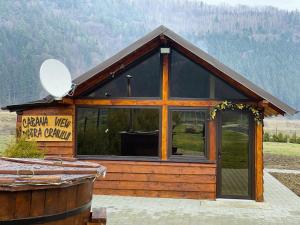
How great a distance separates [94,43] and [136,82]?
5971 inches

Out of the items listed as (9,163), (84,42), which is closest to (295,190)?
(9,163)

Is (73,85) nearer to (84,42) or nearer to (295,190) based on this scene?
(295,190)

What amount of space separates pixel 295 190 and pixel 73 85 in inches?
264

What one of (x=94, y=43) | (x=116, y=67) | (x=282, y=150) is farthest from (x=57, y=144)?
(x=94, y=43)

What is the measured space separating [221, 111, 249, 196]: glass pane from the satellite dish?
11.5 ft

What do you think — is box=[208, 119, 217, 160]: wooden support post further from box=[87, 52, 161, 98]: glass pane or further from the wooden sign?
the wooden sign

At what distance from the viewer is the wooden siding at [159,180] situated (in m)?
9.73

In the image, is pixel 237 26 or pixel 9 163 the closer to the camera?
pixel 9 163

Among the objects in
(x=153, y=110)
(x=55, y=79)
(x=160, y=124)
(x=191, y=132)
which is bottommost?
(x=191, y=132)

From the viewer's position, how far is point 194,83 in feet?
32.8

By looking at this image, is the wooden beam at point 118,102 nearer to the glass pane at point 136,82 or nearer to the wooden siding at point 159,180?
the glass pane at point 136,82

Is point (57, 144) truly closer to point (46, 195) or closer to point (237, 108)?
point (237, 108)

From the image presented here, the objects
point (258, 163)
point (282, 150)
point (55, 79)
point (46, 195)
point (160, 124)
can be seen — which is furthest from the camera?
point (282, 150)

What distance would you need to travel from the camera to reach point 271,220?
791cm
